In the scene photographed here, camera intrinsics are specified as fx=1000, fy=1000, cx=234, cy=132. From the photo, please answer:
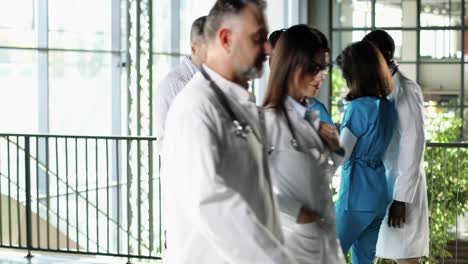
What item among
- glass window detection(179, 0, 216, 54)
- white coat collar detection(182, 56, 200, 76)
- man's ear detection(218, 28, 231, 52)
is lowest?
white coat collar detection(182, 56, 200, 76)

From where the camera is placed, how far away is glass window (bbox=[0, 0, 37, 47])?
549 inches

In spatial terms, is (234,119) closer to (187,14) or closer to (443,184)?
(443,184)

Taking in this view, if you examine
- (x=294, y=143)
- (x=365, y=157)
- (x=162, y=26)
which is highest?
(x=162, y=26)

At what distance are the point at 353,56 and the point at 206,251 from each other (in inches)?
80.5

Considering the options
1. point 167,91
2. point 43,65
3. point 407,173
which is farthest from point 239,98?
point 43,65

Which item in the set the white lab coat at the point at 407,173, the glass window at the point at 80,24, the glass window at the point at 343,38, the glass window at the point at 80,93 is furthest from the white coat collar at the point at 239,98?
the glass window at the point at 343,38

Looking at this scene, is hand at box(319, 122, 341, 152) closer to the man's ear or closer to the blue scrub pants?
the man's ear

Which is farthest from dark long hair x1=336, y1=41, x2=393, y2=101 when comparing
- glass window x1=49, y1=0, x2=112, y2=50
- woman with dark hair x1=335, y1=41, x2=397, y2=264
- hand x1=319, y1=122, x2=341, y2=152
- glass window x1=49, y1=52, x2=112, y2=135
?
glass window x1=49, y1=52, x2=112, y2=135

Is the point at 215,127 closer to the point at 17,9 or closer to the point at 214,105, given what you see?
the point at 214,105

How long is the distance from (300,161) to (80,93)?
12752 millimetres

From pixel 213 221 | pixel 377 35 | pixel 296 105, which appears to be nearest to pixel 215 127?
pixel 213 221

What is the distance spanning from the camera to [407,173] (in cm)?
454

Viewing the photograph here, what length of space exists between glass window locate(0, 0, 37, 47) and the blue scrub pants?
34.2ft

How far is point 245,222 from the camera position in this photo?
2219 millimetres
